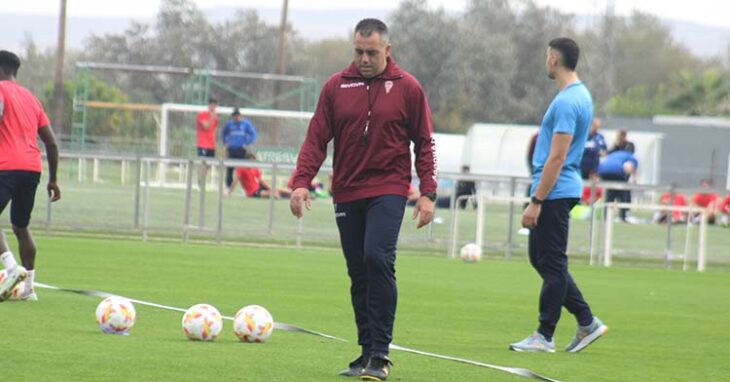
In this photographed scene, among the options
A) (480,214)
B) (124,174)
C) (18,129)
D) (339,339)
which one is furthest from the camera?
(124,174)

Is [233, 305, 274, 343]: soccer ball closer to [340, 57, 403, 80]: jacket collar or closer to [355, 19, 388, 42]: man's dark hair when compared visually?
[340, 57, 403, 80]: jacket collar

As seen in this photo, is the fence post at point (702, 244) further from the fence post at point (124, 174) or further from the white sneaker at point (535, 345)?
the white sneaker at point (535, 345)

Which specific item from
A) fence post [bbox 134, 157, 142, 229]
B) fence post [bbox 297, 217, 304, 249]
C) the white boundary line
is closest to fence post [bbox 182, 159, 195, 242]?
fence post [bbox 134, 157, 142, 229]

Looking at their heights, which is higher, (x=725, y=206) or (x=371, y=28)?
Result: (x=371, y=28)

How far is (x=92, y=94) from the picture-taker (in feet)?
223

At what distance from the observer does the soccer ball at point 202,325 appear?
10859 millimetres

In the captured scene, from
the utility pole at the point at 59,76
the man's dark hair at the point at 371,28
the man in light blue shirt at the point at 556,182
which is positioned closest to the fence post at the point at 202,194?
the man in light blue shirt at the point at 556,182

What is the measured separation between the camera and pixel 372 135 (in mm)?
9367

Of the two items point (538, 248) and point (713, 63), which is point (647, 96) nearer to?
point (713, 63)

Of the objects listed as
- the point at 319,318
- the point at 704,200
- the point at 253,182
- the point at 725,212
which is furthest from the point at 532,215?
the point at 704,200

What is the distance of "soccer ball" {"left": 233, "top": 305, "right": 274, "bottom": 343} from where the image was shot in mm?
10961

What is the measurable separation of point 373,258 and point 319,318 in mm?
4322

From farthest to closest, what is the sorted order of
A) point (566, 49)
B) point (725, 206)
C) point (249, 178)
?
point (725, 206) → point (249, 178) → point (566, 49)

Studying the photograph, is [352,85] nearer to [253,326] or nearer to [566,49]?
[253,326]
